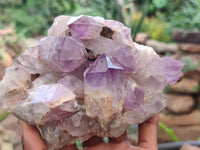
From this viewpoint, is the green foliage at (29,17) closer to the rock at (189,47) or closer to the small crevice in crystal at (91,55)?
the rock at (189,47)

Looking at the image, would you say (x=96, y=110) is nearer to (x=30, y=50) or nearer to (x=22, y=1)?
(x=30, y=50)

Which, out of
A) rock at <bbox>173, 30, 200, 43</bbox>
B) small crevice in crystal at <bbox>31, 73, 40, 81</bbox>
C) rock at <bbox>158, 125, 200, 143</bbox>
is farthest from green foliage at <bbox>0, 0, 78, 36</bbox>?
small crevice in crystal at <bbox>31, 73, 40, 81</bbox>

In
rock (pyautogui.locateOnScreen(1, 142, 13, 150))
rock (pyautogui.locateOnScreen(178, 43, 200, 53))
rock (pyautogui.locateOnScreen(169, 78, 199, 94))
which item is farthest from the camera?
rock (pyautogui.locateOnScreen(178, 43, 200, 53))

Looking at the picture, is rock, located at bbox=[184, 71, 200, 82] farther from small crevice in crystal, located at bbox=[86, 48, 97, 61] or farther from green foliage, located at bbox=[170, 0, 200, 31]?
small crevice in crystal, located at bbox=[86, 48, 97, 61]

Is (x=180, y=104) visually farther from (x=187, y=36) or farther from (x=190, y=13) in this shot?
(x=190, y=13)

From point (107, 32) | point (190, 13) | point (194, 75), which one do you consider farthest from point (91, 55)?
point (194, 75)

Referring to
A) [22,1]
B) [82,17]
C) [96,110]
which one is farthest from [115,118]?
[22,1]
